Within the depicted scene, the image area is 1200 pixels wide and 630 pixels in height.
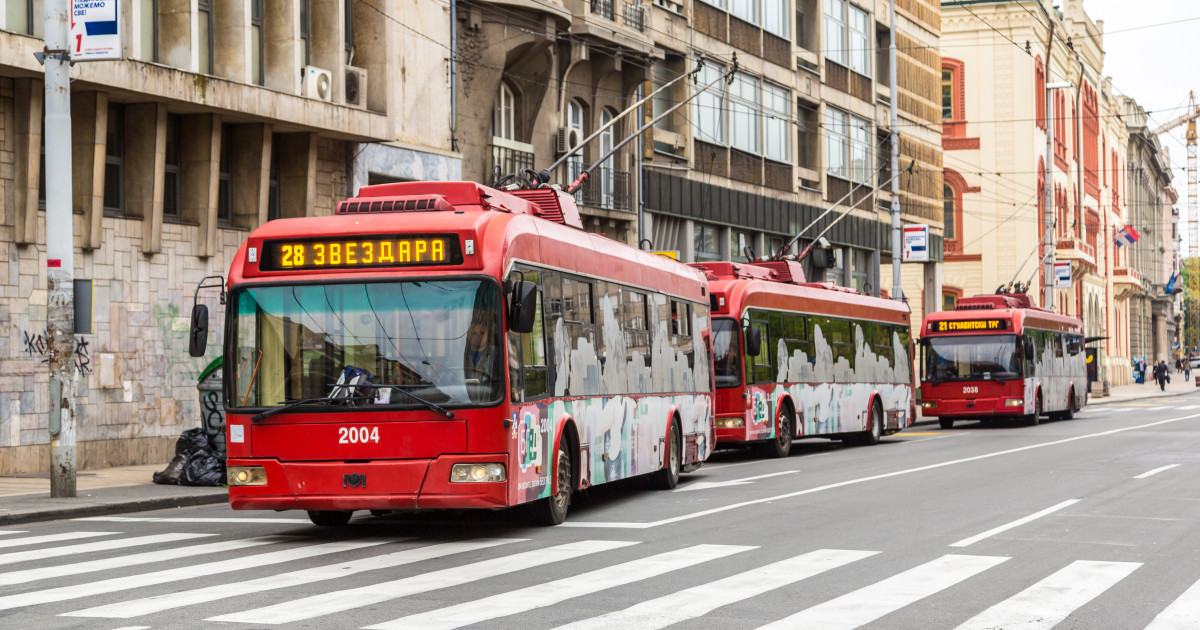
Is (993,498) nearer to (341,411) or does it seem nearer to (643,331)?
(643,331)

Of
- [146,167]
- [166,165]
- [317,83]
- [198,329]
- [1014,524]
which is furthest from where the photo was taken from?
[317,83]

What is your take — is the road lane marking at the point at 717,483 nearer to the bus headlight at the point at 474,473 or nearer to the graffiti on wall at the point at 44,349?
the bus headlight at the point at 474,473

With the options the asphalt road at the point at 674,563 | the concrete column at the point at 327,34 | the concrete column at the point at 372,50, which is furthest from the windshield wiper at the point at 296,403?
the concrete column at the point at 372,50

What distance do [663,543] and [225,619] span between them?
4.79m

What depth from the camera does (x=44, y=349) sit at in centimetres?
2198

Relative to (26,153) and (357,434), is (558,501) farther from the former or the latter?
(26,153)

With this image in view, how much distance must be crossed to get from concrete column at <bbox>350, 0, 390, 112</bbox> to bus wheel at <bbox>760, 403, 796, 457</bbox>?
363 inches

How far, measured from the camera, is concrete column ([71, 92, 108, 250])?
73.9 feet

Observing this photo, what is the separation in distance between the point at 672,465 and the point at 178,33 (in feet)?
35.2

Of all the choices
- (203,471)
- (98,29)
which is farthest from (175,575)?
(203,471)

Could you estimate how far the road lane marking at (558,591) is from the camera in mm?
8703

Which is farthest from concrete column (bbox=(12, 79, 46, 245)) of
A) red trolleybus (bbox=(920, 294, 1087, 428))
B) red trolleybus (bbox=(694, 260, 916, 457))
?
red trolleybus (bbox=(920, 294, 1087, 428))

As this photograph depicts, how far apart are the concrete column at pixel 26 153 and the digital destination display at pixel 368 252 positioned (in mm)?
9853

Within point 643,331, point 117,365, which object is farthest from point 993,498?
point 117,365
